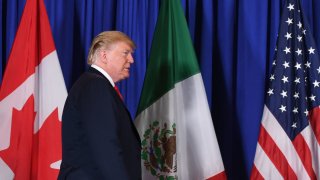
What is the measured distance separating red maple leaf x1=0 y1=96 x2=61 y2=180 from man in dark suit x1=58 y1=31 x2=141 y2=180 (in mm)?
925

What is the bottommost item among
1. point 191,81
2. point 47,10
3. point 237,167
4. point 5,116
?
point 237,167

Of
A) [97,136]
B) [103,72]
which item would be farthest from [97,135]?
[103,72]

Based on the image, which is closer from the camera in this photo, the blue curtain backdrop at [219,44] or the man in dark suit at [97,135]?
the man in dark suit at [97,135]

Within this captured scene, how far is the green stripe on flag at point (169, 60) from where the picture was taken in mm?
3010

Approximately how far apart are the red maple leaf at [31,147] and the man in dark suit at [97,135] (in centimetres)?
92

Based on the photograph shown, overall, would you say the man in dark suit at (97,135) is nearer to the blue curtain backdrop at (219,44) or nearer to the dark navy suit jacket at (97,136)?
the dark navy suit jacket at (97,136)

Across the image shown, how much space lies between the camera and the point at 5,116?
2.83 m

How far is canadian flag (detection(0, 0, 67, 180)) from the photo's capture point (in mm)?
2824

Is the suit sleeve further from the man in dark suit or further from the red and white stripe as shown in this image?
the red and white stripe

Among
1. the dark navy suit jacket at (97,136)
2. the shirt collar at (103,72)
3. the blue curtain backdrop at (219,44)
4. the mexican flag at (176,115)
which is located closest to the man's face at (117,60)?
the shirt collar at (103,72)

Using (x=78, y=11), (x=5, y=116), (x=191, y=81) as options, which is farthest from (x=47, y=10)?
(x=191, y=81)

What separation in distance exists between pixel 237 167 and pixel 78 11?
147cm

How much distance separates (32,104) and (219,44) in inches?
51.1

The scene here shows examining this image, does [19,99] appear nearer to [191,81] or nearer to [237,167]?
[191,81]
